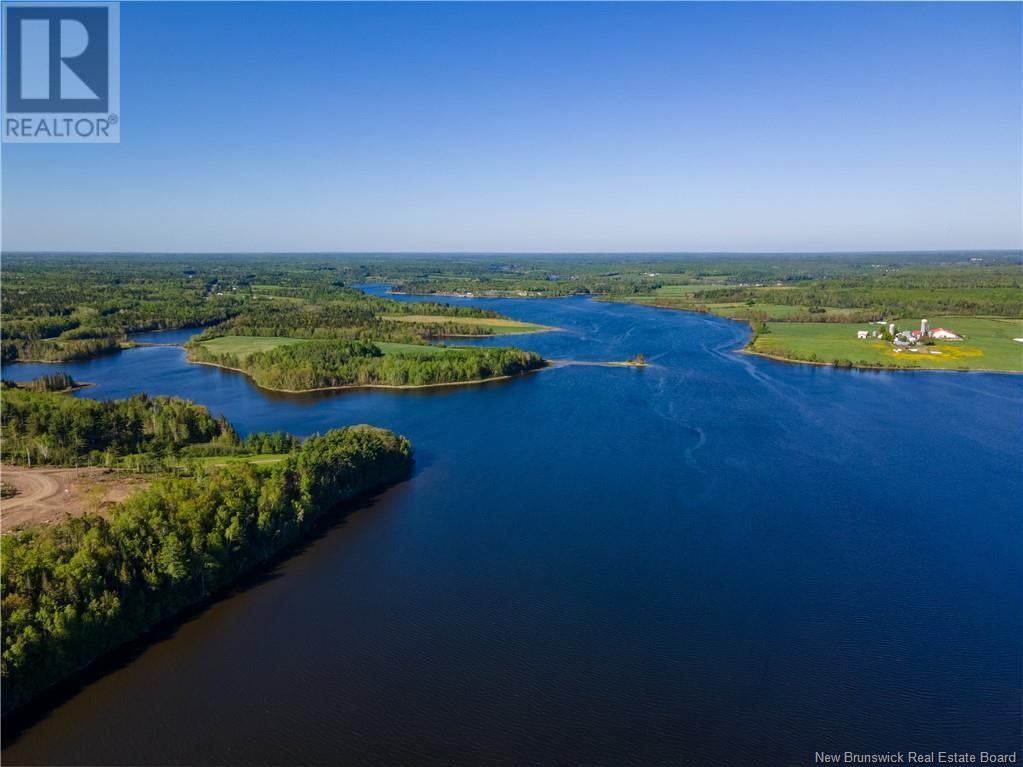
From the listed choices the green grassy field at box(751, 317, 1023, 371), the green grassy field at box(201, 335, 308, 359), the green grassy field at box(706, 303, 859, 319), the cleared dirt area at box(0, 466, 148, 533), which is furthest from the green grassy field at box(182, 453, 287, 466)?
the green grassy field at box(706, 303, 859, 319)

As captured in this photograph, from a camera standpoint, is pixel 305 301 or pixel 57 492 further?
pixel 305 301

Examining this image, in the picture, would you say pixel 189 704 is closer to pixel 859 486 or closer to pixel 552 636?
pixel 552 636

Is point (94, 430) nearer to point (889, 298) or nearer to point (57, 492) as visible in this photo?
point (57, 492)

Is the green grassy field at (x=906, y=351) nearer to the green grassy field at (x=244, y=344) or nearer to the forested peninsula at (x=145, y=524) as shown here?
the forested peninsula at (x=145, y=524)

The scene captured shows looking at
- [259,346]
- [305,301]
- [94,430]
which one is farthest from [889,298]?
[94,430]

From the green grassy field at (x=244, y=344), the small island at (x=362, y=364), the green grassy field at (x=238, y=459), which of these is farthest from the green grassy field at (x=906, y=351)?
the green grassy field at (x=238, y=459)

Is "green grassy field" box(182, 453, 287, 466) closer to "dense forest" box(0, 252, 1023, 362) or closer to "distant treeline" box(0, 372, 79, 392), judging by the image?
"distant treeline" box(0, 372, 79, 392)

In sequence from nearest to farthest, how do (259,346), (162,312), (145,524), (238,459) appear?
(145,524) < (238,459) < (259,346) < (162,312)
